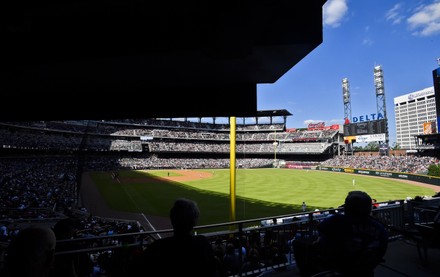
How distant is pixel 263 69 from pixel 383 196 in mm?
30120

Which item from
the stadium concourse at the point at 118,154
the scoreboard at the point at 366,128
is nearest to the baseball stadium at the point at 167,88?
the stadium concourse at the point at 118,154

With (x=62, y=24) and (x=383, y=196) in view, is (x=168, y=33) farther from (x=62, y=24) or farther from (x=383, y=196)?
(x=383, y=196)

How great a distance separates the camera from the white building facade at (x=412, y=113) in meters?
152

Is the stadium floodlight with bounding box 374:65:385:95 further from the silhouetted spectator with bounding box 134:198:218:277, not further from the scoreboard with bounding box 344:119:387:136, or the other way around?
the silhouetted spectator with bounding box 134:198:218:277

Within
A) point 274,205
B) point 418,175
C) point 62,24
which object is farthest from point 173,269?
point 418,175

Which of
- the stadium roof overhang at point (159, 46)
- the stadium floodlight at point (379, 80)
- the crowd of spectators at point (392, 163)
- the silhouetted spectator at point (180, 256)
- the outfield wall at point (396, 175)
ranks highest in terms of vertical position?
the stadium floodlight at point (379, 80)

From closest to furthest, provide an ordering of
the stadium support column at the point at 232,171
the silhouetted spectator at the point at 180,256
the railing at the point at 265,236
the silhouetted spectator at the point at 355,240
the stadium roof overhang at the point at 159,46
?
the silhouetted spectator at the point at 180,256
the silhouetted spectator at the point at 355,240
the stadium roof overhang at the point at 159,46
the railing at the point at 265,236
the stadium support column at the point at 232,171

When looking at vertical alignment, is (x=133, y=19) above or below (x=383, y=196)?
above

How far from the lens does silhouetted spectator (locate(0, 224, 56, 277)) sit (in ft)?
6.04

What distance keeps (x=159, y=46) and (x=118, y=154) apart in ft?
247

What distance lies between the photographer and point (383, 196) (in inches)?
1110

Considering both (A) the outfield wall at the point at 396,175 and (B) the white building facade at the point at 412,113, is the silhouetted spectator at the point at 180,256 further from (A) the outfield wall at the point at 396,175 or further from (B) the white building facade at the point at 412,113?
(B) the white building facade at the point at 412,113

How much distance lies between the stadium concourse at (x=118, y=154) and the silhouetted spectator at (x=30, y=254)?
11402 mm

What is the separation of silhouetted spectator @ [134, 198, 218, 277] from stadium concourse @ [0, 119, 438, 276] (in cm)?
1187
